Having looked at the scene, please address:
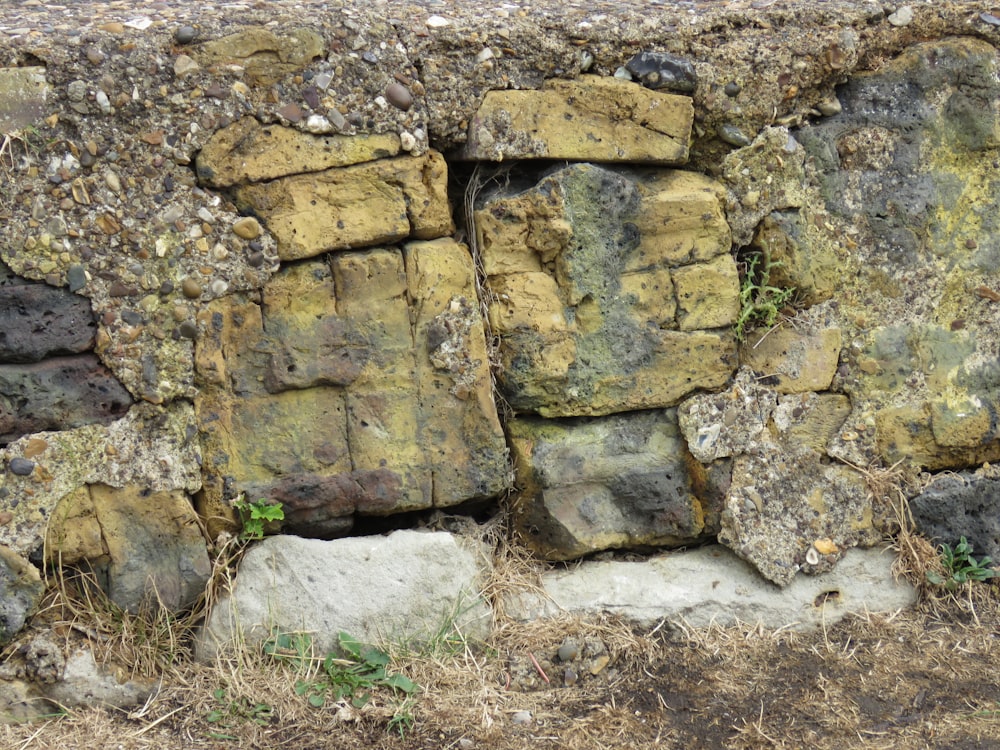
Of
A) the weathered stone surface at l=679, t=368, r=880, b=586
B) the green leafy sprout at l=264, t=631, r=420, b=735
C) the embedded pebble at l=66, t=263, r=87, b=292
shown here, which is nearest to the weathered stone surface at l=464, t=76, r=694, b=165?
the weathered stone surface at l=679, t=368, r=880, b=586

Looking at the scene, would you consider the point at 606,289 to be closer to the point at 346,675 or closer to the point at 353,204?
the point at 353,204

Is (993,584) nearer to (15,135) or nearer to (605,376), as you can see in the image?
(605,376)

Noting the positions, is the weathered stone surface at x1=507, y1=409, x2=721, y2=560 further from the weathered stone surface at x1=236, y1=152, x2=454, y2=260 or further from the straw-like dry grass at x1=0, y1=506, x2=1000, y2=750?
the weathered stone surface at x1=236, y1=152, x2=454, y2=260

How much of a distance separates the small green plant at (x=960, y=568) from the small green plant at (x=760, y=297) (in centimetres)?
94

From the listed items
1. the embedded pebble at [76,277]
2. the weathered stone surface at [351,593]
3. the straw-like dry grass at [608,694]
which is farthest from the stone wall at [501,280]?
the straw-like dry grass at [608,694]

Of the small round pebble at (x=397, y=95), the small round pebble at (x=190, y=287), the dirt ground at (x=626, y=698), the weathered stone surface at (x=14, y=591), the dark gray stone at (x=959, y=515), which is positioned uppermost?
the small round pebble at (x=397, y=95)

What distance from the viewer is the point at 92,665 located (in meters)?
2.99

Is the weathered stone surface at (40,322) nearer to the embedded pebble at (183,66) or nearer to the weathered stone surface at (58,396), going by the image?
Answer: the weathered stone surface at (58,396)

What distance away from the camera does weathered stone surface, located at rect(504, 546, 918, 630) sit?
132 inches

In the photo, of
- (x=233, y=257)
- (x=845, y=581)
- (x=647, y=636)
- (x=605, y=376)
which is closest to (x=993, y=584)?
(x=845, y=581)

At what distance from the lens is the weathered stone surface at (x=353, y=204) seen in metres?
3.13

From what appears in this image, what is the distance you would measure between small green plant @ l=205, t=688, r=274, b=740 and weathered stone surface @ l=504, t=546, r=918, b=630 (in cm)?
79

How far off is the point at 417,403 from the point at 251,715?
100 centimetres

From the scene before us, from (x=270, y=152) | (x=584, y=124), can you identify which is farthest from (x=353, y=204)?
(x=584, y=124)
